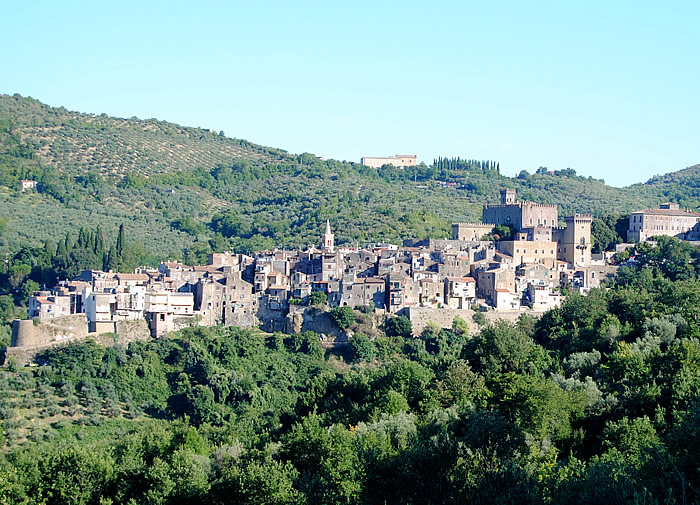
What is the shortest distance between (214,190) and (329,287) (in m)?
51.0

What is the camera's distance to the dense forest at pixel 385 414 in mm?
22297

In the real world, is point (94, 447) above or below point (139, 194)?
below

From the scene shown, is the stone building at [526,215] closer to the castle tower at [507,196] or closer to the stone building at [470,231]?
the stone building at [470,231]

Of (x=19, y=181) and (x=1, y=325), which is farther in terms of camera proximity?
(x=19, y=181)

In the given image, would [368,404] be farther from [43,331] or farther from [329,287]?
[43,331]

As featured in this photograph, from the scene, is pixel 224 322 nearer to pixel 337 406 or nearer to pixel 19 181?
pixel 337 406

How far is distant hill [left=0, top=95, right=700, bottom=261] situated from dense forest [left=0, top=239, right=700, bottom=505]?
2485cm

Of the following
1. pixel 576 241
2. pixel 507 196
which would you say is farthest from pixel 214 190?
pixel 576 241

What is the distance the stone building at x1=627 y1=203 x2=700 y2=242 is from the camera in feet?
194

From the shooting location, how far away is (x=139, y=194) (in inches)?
3536

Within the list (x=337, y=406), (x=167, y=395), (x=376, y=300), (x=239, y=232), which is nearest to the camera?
(x=337, y=406)

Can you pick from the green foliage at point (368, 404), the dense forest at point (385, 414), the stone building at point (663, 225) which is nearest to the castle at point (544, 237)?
the green foliage at point (368, 404)

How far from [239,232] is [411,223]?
53.8 ft

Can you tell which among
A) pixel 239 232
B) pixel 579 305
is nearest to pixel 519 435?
pixel 579 305
